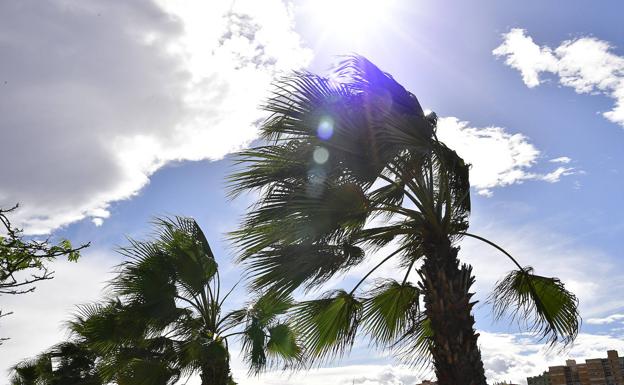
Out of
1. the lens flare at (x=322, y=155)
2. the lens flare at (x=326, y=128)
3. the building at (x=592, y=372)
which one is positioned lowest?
the lens flare at (x=322, y=155)

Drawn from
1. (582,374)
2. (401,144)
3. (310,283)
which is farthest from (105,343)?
(582,374)

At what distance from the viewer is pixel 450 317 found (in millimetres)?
5707

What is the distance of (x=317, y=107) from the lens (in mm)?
5777

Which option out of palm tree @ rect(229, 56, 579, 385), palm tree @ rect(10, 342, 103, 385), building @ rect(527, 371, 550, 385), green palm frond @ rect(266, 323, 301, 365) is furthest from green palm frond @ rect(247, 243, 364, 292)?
building @ rect(527, 371, 550, 385)

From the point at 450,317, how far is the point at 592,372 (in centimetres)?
6006

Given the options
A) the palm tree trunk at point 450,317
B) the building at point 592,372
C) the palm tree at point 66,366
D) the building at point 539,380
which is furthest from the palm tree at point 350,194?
the building at point 539,380

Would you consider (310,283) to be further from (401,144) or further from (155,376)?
(155,376)

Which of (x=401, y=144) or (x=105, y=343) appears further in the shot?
(x=105, y=343)

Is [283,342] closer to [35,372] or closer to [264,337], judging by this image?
[264,337]

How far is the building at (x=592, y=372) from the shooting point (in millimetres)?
51406

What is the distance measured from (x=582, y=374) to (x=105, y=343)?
60.6 metres

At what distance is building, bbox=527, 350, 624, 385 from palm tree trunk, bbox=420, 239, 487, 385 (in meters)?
54.6

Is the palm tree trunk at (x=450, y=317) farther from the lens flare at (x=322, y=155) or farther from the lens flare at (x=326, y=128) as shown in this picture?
the lens flare at (x=326, y=128)

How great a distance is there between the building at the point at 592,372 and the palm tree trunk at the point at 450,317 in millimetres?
54555
